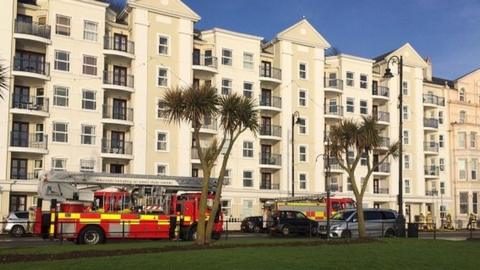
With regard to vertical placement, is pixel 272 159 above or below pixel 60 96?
below

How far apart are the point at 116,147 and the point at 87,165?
123 inches

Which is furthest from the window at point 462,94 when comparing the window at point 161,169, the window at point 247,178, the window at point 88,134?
the window at point 88,134

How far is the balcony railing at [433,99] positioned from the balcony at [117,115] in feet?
120

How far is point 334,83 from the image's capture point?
209ft

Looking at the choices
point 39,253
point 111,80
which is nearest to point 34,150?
point 111,80

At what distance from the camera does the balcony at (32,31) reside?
45.3 metres

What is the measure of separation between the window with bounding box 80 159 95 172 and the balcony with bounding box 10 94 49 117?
14.7 ft

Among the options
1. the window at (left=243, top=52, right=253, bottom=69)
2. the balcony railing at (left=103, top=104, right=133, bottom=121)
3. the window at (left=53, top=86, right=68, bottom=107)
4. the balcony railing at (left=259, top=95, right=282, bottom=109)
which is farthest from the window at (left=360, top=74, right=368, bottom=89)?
the window at (left=53, top=86, right=68, bottom=107)

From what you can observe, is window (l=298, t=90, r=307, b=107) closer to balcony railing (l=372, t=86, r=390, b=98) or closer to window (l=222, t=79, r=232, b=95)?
window (l=222, t=79, r=232, b=95)

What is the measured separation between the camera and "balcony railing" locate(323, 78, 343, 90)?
63.2 m

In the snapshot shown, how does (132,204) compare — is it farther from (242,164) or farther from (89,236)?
(242,164)

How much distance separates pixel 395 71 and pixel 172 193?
144 feet

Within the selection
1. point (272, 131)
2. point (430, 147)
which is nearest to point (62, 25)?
point (272, 131)

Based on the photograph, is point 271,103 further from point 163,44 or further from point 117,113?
point 117,113
